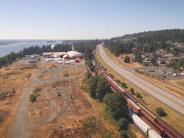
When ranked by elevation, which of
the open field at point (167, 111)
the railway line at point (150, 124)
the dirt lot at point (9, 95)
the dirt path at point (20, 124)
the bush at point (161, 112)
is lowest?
the dirt lot at point (9, 95)

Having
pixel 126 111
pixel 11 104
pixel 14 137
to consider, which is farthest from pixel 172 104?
pixel 11 104

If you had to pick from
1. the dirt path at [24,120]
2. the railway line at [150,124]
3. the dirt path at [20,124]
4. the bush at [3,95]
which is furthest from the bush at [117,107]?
the bush at [3,95]

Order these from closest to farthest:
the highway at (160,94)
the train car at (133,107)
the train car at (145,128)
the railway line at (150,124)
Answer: the railway line at (150,124), the train car at (145,128), the train car at (133,107), the highway at (160,94)

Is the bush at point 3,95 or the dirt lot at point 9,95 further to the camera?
the bush at point 3,95

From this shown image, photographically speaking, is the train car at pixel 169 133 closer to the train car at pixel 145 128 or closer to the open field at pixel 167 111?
the train car at pixel 145 128

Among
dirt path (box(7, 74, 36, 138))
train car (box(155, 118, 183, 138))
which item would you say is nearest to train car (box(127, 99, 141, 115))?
train car (box(155, 118, 183, 138))

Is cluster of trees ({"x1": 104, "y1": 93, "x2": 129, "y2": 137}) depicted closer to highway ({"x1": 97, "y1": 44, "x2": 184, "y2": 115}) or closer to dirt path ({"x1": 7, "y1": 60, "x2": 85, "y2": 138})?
highway ({"x1": 97, "y1": 44, "x2": 184, "y2": 115})

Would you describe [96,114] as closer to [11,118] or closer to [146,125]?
[146,125]

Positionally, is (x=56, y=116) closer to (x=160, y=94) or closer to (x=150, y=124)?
(x=150, y=124)

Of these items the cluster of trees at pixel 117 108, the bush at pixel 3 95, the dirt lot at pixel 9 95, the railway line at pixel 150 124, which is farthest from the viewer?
the bush at pixel 3 95
